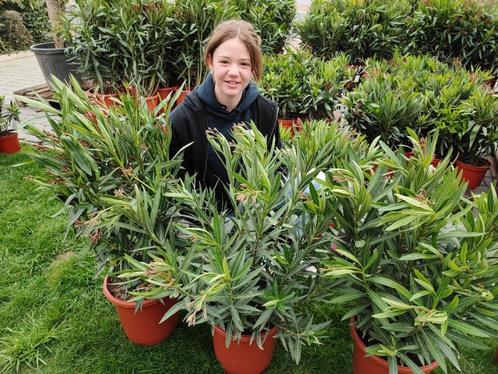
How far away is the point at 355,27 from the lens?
17.8ft

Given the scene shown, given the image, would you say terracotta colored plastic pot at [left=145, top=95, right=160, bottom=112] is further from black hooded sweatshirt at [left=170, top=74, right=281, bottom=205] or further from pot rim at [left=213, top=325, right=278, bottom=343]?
pot rim at [left=213, top=325, right=278, bottom=343]

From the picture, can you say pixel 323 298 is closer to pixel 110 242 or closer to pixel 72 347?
pixel 110 242

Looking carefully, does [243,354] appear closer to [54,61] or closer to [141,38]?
[141,38]

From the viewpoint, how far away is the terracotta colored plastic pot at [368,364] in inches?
67.2

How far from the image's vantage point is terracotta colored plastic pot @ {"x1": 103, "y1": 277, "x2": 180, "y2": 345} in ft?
6.88

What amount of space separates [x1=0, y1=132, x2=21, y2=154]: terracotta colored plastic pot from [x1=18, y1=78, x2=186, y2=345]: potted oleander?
2956 millimetres

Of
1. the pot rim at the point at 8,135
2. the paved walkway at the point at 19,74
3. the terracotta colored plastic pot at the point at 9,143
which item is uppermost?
the pot rim at the point at 8,135

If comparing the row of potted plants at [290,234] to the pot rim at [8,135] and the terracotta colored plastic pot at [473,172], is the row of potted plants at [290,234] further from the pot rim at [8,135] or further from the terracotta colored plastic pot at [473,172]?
the pot rim at [8,135]

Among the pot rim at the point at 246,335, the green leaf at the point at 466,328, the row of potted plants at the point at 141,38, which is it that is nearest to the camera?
the green leaf at the point at 466,328

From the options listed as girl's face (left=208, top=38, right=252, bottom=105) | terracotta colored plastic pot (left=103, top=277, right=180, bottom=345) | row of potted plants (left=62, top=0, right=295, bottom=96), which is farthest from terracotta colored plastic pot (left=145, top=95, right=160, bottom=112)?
terracotta colored plastic pot (left=103, top=277, right=180, bottom=345)

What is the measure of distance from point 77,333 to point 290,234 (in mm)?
1514

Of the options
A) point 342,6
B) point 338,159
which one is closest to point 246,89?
point 338,159

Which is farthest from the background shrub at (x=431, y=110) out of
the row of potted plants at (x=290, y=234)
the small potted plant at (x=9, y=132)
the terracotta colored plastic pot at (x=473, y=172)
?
the small potted plant at (x=9, y=132)

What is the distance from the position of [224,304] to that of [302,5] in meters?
18.5
